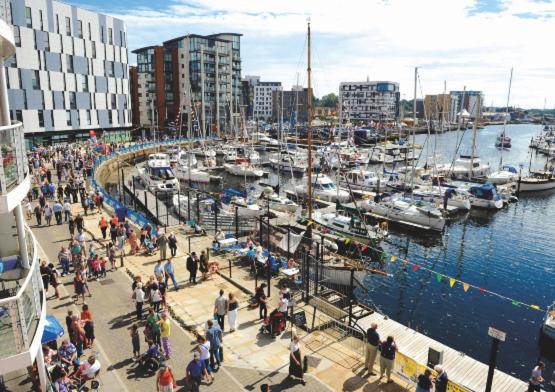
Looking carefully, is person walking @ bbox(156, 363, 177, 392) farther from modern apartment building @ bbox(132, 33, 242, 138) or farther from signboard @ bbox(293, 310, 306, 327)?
modern apartment building @ bbox(132, 33, 242, 138)

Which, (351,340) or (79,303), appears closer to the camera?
(351,340)

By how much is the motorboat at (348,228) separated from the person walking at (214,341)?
20.2 meters

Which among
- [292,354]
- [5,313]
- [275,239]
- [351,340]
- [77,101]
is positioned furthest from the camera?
[77,101]

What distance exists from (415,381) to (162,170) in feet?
146

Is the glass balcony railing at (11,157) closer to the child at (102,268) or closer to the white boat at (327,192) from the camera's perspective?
the child at (102,268)

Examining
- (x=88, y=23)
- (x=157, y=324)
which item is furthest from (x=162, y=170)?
(x=157, y=324)

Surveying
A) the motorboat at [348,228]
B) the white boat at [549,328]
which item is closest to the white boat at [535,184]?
the motorboat at [348,228]

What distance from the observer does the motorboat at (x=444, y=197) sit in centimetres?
4609

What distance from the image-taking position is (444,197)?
45469mm

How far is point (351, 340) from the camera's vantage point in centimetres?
1490

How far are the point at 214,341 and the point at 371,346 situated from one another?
4.73m

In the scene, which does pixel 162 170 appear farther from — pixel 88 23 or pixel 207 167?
pixel 88 23

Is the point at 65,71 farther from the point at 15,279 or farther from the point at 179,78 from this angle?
the point at 15,279

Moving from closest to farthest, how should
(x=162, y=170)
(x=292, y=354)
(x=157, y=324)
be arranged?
1. (x=292, y=354)
2. (x=157, y=324)
3. (x=162, y=170)
